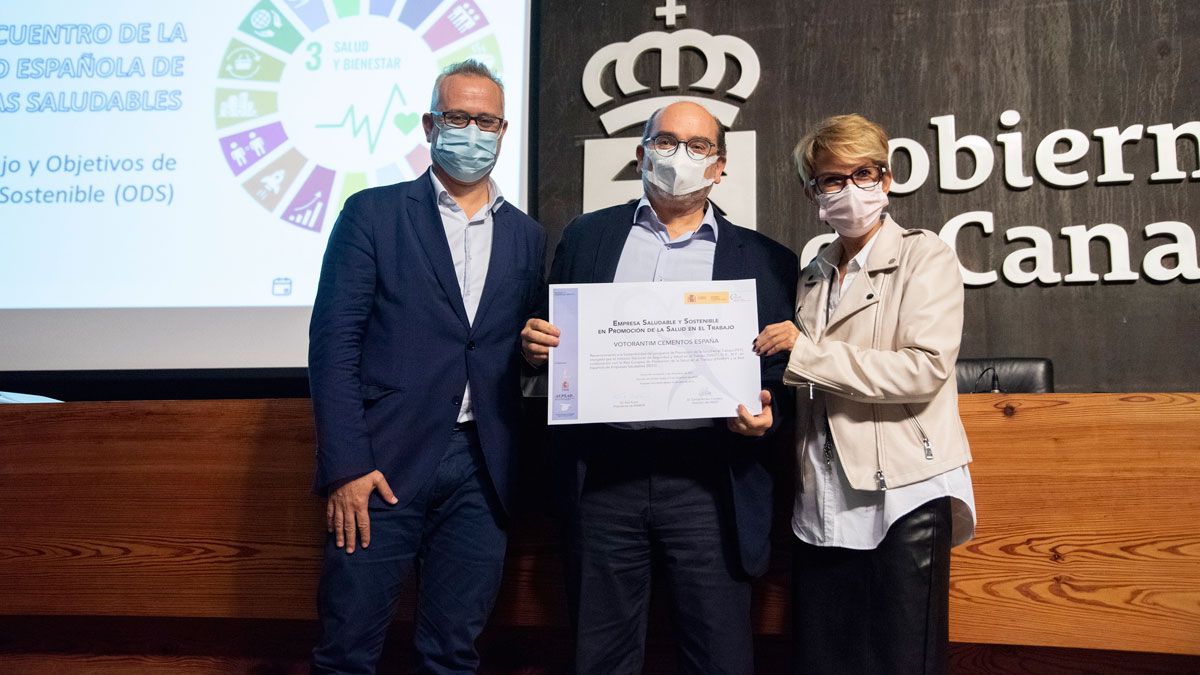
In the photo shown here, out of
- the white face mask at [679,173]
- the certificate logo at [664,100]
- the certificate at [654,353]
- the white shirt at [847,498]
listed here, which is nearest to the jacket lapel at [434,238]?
the certificate at [654,353]

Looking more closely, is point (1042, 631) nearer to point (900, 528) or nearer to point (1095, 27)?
point (900, 528)

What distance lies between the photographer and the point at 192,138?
9.27 feet

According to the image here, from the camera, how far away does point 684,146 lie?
1534mm

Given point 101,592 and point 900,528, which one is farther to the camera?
point 101,592

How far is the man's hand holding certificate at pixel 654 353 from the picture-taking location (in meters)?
1.37

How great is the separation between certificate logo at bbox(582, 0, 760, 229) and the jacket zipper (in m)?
1.83

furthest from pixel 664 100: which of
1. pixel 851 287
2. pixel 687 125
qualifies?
pixel 851 287

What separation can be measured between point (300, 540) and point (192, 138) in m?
1.75

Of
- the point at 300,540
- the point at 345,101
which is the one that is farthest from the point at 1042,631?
the point at 345,101

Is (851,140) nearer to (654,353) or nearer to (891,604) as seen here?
(654,353)

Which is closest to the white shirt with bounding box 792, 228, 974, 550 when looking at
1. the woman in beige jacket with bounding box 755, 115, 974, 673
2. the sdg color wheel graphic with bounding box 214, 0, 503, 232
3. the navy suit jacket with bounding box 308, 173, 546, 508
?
the woman in beige jacket with bounding box 755, 115, 974, 673

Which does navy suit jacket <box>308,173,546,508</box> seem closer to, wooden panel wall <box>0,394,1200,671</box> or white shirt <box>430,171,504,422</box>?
white shirt <box>430,171,504,422</box>

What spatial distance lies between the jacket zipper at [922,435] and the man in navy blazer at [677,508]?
0.76ft

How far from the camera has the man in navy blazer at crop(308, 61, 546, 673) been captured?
1.39m
